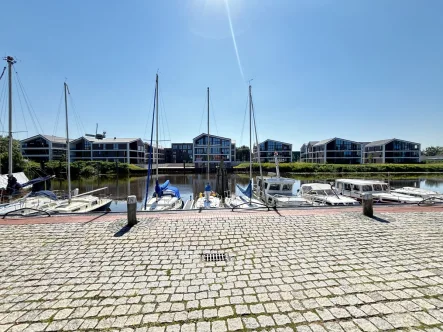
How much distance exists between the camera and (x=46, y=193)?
19219 mm

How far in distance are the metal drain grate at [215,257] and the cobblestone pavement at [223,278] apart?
0.41 ft

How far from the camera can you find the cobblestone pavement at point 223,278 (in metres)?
3.64

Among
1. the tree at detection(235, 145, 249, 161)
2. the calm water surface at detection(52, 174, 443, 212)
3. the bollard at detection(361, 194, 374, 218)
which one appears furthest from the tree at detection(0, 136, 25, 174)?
the tree at detection(235, 145, 249, 161)

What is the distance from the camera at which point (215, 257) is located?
5898mm

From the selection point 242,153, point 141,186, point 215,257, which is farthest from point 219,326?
point 242,153

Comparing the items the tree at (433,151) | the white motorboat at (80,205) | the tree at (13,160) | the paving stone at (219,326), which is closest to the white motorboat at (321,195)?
the paving stone at (219,326)

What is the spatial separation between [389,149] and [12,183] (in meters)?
96.2

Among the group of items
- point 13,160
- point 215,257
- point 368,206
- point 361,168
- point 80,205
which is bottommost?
point 80,205

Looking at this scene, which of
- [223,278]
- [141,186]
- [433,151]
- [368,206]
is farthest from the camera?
[433,151]

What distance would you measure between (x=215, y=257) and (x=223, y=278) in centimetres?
104

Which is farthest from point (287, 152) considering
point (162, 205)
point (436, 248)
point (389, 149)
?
point (436, 248)

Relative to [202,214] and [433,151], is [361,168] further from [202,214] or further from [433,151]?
[433,151]

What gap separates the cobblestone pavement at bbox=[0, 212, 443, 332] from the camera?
143 inches

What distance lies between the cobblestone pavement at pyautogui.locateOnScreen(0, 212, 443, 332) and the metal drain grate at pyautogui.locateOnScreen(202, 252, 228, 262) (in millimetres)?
125
